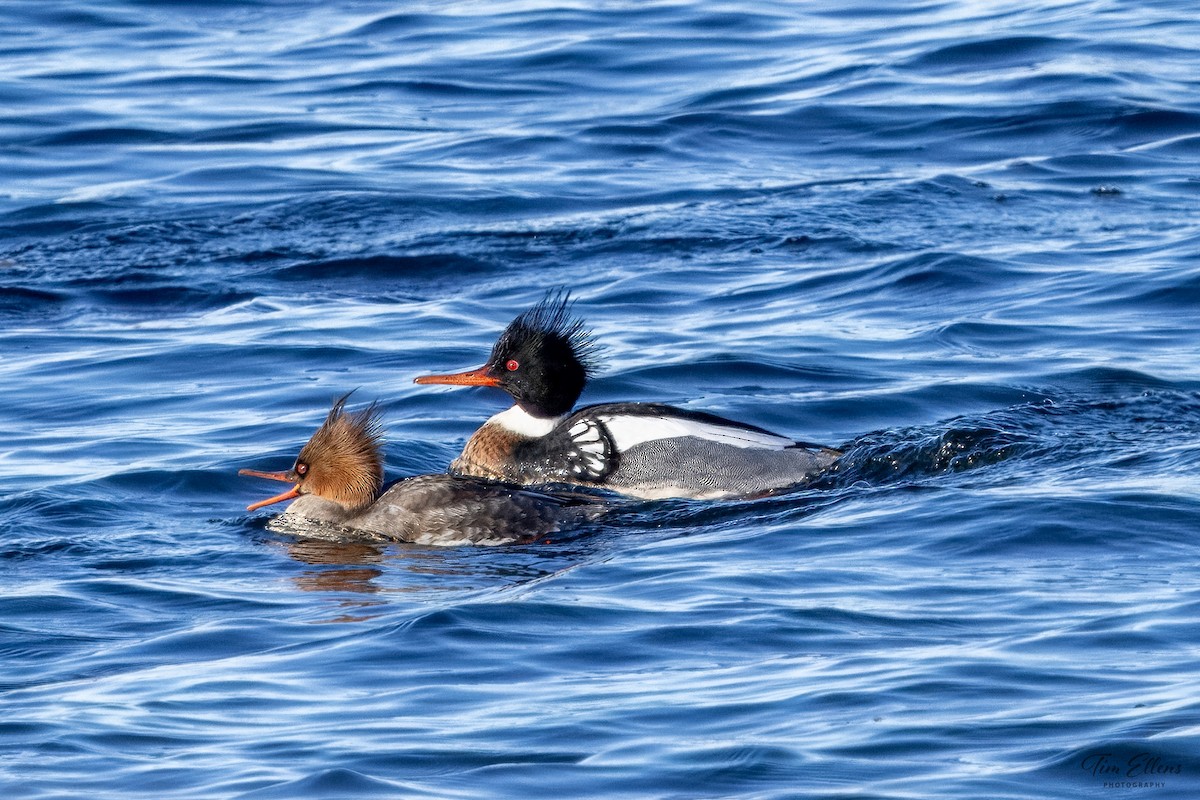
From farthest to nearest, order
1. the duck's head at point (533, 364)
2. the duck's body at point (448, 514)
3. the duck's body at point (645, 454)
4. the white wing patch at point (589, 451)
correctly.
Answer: the duck's head at point (533, 364)
the white wing patch at point (589, 451)
the duck's body at point (645, 454)
the duck's body at point (448, 514)

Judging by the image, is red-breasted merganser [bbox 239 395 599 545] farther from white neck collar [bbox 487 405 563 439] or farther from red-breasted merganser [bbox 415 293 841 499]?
white neck collar [bbox 487 405 563 439]

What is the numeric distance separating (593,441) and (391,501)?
148cm

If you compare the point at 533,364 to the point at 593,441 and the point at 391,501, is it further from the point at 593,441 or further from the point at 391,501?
the point at 391,501

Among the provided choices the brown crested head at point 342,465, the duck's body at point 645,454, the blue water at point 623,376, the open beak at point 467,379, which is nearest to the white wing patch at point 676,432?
the duck's body at point 645,454

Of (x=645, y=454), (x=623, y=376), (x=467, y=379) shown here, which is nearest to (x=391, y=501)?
(x=467, y=379)

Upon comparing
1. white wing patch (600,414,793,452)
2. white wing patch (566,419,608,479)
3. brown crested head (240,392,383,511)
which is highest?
brown crested head (240,392,383,511)

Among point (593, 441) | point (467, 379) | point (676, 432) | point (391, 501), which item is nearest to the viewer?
point (391, 501)

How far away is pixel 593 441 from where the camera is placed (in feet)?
34.7

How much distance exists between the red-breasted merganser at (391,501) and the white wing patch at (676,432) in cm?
84

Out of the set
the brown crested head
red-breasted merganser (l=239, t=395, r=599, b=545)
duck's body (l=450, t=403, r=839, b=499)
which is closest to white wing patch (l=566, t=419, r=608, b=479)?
duck's body (l=450, t=403, r=839, b=499)

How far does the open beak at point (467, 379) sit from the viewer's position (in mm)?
10602

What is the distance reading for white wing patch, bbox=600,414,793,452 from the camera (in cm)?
1024

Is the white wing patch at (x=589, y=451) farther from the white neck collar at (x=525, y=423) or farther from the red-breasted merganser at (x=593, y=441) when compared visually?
the white neck collar at (x=525, y=423)

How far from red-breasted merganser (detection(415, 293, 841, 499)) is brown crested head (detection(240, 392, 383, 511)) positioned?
0.98m
